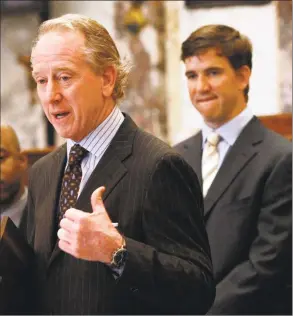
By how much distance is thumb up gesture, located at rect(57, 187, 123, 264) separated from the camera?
177 centimetres

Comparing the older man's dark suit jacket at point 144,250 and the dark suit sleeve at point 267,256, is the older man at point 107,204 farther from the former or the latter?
the dark suit sleeve at point 267,256

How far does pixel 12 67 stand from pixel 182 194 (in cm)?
426

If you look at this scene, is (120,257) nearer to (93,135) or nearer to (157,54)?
(93,135)

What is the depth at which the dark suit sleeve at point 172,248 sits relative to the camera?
189 cm

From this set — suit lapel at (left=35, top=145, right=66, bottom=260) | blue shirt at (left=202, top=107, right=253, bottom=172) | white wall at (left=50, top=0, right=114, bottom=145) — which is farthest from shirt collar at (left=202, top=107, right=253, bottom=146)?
white wall at (left=50, top=0, right=114, bottom=145)

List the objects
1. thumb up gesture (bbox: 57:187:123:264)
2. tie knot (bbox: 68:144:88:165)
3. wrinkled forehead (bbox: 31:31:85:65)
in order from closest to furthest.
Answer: thumb up gesture (bbox: 57:187:123:264) → wrinkled forehead (bbox: 31:31:85:65) → tie knot (bbox: 68:144:88:165)

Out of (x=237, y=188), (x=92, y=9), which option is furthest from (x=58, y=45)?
(x=92, y=9)

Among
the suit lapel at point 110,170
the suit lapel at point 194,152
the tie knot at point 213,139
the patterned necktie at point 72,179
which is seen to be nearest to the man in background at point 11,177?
the suit lapel at point 194,152

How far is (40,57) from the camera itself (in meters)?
2.03

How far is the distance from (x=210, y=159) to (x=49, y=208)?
1.24 meters

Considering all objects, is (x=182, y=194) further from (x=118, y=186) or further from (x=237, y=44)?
(x=237, y=44)

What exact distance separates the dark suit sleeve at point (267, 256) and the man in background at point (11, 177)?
2.98 ft

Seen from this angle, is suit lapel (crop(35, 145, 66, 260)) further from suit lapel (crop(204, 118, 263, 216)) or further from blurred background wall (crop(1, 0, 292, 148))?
blurred background wall (crop(1, 0, 292, 148))

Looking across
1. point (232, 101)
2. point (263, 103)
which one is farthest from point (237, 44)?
point (263, 103)
